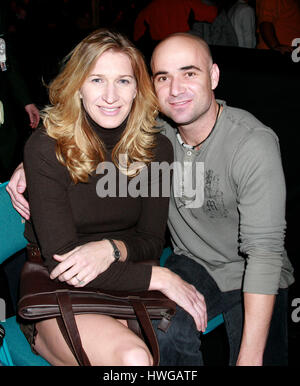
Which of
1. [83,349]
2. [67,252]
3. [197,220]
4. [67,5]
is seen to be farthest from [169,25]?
[67,5]

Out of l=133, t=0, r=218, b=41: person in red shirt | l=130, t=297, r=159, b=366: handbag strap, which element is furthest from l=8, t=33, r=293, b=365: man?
l=133, t=0, r=218, b=41: person in red shirt

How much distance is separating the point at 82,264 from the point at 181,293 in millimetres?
374

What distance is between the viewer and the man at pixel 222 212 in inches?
58.2

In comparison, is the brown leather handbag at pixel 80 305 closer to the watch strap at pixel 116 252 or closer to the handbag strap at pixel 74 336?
the handbag strap at pixel 74 336

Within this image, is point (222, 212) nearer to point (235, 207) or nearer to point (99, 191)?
point (235, 207)

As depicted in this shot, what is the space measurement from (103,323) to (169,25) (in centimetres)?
280

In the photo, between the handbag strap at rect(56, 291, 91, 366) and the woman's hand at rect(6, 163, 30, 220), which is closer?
the handbag strap at rect(56, 291, 91, 366)

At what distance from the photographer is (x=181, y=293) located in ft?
5.00

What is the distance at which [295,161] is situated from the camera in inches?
84.6

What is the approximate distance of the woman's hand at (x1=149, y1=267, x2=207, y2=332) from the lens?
149cm

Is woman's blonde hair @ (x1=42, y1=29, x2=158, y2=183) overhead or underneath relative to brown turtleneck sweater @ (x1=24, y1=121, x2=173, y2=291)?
overhead

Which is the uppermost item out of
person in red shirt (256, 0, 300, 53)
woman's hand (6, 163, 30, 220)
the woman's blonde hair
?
person in red shirt (256, 0, 300, 53)

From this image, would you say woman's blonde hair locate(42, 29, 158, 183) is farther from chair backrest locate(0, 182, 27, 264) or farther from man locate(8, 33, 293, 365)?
chair backrest locate(0, 182, 27, 264)

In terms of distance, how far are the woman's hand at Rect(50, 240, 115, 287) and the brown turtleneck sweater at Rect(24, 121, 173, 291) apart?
0.03 metres
